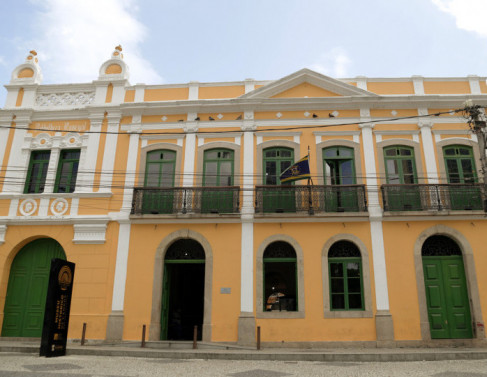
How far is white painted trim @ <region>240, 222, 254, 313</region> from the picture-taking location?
12258mm

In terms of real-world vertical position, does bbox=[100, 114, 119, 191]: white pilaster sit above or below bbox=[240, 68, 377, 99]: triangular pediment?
below

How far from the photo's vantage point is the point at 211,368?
882 centimetres

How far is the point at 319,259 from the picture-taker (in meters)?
12.6

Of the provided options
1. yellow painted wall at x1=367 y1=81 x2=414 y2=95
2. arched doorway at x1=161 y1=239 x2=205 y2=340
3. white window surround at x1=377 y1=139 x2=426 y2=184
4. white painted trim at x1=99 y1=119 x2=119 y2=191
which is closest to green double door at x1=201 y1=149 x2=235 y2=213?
arched doorway at x1=161 y1=239 x2=205 y2=340

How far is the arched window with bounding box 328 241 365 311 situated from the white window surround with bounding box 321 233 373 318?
0.15 metres

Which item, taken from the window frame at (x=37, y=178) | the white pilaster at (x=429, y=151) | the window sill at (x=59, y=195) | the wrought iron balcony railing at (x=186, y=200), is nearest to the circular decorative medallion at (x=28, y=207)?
the window sill at (x=59, y=195)

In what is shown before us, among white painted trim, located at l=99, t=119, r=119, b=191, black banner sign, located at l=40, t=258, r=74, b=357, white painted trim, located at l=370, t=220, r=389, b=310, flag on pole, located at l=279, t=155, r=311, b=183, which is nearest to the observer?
black banner sign, located at l=40, t=258, r=74, b=357

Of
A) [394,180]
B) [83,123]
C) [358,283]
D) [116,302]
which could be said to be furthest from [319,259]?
[83,123]

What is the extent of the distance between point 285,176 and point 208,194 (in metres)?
2.61

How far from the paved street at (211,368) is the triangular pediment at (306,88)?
8.76 meters

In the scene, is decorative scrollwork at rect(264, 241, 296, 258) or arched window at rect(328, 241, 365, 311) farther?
decorative scrollwork at rect(264, 241, 296, 258)

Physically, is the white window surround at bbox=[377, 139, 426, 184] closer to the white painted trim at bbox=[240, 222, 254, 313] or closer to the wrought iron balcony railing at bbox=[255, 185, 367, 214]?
the wrought iron balcony railing at bbox=[255, 185, 367, 214]

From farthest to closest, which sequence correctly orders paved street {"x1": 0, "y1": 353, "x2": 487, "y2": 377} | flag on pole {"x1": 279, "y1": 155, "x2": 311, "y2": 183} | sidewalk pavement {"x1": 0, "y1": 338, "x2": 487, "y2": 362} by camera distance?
flag on pole {"x1": 279, "y1": 155, "x2": 311, "y2": 183} → sidewalk pavement {"x1": 0, "y1": 338, "x2": 487, "y2": 362} → paved street {"x1": 0, "y1": 353, "x2": 487, "y2": 377}

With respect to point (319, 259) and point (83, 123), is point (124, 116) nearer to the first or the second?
Answer: point (83, 123)
